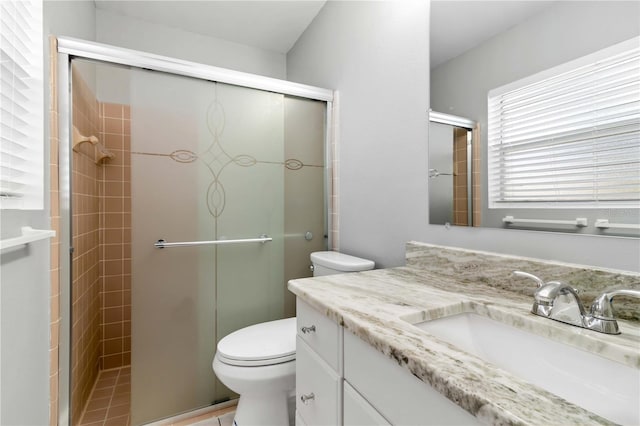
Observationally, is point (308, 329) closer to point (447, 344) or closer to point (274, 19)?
point (447, 344)

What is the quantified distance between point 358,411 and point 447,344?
270 mm

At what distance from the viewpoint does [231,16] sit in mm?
2109

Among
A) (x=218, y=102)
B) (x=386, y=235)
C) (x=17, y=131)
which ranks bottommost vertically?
(x=386, y=235)

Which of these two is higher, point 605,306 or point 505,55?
point 505,55

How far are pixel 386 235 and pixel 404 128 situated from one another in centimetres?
51

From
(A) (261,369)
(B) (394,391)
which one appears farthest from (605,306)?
(A) (261,369)

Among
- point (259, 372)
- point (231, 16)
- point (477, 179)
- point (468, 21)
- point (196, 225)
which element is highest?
point (231, 16)

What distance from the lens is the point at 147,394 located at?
1490mm

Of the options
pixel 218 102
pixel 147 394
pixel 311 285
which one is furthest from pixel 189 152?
pixel 147 394

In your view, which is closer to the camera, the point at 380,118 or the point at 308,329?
the point at 308,329

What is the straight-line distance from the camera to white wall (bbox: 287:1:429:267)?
128 centimetres

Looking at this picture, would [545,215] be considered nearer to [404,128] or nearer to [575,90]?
[575,90]

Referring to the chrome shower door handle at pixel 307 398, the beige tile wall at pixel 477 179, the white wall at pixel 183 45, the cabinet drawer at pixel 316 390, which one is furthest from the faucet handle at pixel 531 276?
the white wall at pixel 183 45

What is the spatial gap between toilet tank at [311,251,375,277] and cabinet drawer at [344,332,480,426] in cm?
74
